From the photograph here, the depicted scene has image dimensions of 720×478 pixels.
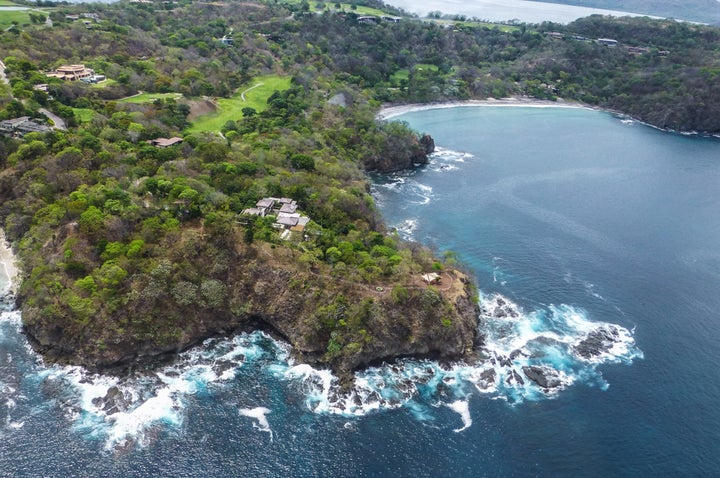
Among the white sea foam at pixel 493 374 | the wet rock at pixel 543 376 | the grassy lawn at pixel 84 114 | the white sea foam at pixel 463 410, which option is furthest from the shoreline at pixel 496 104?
the white sea foam at pixel 463 410

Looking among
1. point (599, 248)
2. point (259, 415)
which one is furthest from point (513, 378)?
point (599, 248)

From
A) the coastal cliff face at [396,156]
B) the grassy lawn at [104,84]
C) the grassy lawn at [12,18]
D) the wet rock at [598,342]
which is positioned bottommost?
the wet rock at [598,342]

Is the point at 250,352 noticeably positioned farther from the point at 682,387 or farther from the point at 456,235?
the point at 682,387

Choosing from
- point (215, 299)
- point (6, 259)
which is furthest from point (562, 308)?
point (6, 259)

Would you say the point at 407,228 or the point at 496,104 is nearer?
the point at 407,228

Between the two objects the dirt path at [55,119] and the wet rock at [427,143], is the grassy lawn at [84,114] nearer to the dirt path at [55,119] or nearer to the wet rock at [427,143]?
the dirt path at [55,119]

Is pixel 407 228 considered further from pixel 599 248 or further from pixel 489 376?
pixel 489 376

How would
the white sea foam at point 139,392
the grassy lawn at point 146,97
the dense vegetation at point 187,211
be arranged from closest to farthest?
the white sea foam at point 139,392 < the dense vegetation at point 187,211 < the grassy lawn at point 146,97
